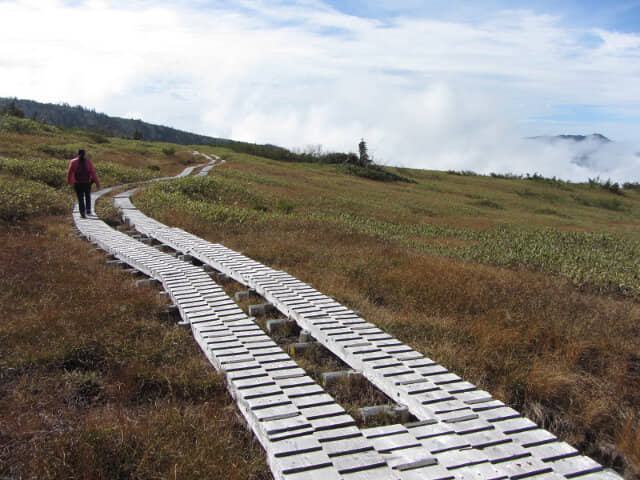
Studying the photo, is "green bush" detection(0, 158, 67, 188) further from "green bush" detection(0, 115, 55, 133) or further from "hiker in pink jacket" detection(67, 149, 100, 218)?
"green bush" detection(0, 115, 55, 133)

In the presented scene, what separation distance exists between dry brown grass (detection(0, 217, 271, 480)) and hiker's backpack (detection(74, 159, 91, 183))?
25.4 feet

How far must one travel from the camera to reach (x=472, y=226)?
27.4 meters

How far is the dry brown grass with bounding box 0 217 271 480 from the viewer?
4.18 m

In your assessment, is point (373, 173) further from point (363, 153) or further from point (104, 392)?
point (104, 392)

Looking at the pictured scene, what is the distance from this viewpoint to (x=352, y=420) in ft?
15.3

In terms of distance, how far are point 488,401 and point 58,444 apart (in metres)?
4.21

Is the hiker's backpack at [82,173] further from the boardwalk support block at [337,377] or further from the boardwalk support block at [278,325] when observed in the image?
the boardwalk support block at [337,377]

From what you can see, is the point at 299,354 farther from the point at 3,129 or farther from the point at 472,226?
the point at 3,129

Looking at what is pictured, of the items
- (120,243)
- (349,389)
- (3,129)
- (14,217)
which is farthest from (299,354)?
(3,129)

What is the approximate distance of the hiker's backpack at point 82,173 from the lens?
627 inches

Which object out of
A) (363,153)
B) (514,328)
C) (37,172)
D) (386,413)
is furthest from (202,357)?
(363,153)

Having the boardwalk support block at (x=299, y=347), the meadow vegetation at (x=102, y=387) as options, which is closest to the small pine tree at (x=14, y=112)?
the meadow vegetation at (x=102, y=387)

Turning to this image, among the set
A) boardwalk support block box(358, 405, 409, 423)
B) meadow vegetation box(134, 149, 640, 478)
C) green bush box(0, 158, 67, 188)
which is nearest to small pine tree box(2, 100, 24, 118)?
green bush box(0, 158, 67, 188)

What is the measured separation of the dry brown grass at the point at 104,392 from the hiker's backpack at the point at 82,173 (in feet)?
25.4
